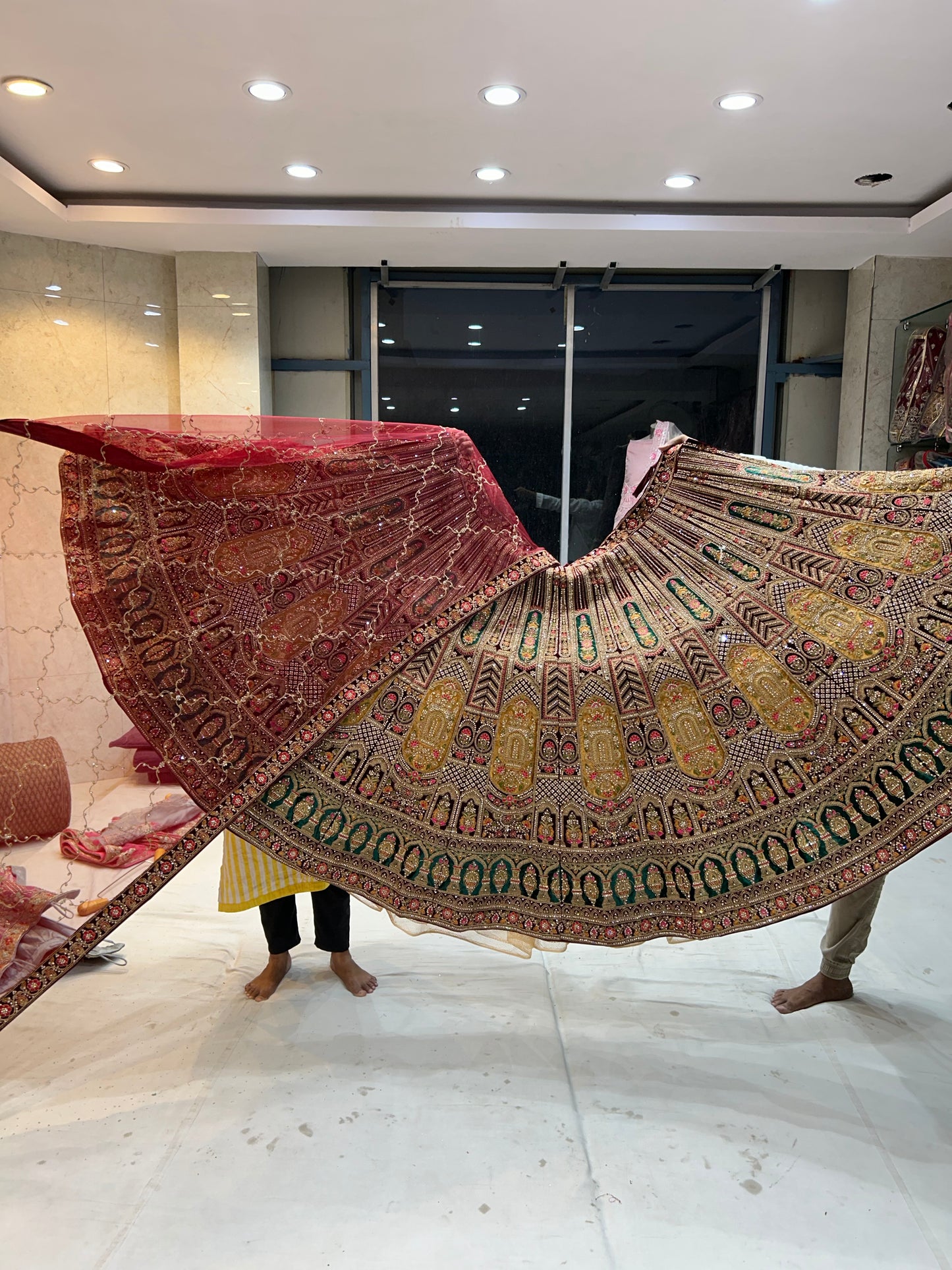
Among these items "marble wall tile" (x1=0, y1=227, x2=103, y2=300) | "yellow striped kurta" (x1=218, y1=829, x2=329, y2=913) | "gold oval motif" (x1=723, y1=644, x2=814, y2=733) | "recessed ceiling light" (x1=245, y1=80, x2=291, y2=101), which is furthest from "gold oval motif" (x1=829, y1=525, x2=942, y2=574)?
"marble wall tile" (x1=0, y1=227, x2=103, y2=300)

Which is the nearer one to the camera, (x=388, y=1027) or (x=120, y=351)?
(x=388, y=1027)

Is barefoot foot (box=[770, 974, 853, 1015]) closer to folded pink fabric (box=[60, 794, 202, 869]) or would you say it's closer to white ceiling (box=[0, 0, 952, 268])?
folded pink fabric (box=[60, 794, 202, 869])

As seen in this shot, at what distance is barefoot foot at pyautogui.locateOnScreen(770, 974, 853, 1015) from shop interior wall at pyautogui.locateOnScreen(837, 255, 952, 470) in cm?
287

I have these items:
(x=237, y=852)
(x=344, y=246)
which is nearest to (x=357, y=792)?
(x=237, y=852)

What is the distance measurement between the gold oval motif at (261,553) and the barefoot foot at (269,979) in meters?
1.07

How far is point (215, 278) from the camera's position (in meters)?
3.92

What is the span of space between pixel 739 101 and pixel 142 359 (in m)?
2.75

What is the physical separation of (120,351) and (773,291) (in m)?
3.35

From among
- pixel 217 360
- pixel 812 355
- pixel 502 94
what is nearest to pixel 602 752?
pixel 502 94

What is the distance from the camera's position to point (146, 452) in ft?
5.36

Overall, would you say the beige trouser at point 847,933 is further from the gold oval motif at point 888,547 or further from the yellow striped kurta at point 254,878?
the yellow striped kurta at point 254,878

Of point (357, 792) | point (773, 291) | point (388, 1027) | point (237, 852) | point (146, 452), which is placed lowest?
point (388, 1027)

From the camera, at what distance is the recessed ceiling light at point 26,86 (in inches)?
100

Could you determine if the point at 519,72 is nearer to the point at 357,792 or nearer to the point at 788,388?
the point at 357,792
